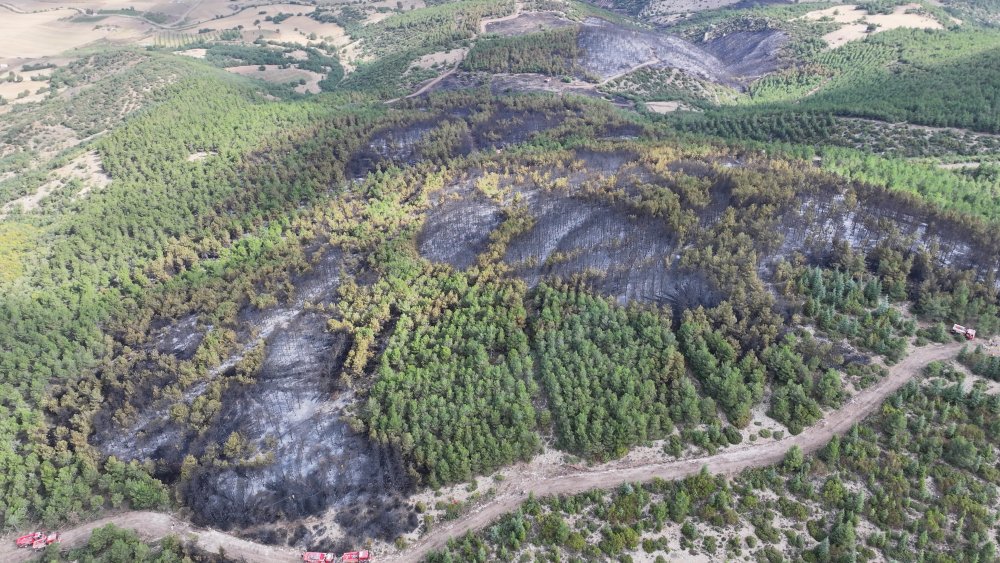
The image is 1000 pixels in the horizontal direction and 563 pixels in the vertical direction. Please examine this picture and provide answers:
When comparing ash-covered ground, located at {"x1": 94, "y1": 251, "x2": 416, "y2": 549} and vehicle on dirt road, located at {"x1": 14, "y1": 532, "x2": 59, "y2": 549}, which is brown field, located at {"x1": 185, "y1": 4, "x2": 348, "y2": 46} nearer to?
ash-covered ground, located at {"x1": 94, "y1": 251, "x2": 416, "y2": 549}

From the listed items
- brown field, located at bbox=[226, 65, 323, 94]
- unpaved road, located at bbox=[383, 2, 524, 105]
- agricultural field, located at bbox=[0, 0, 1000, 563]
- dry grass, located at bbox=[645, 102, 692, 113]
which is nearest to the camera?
agricultural field, located at bbox=[0, 0, 1000, 563]

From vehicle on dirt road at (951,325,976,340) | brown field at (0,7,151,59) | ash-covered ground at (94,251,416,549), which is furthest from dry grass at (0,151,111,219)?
vehicle on dirt road at (951,325,976,340)

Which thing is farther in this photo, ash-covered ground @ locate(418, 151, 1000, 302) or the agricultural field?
ash-covered ground @ locate(418, 151, 1000, 302)

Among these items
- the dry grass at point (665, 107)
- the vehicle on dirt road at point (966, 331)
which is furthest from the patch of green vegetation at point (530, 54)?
the vehicle on dirt road at point (966, 331)

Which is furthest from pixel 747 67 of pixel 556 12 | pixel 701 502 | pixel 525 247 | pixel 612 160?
pixel 701 502

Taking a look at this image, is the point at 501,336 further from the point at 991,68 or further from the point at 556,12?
the point at 556,12

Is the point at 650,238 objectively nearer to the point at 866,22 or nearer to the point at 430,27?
the point at 430,27

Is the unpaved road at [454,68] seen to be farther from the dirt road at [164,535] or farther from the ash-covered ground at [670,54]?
the dirt road at [164,535]

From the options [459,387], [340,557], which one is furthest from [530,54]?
[340,557]
